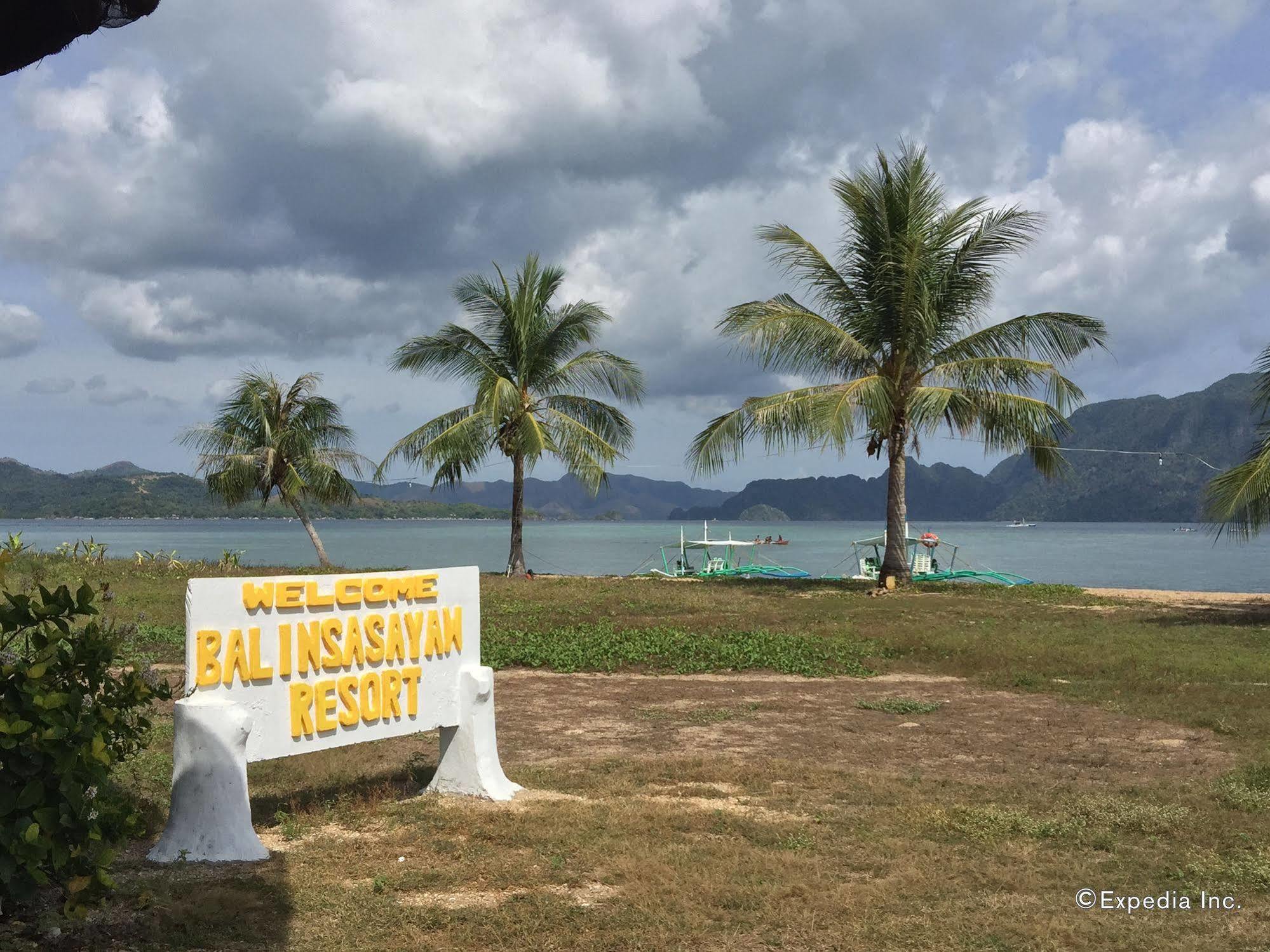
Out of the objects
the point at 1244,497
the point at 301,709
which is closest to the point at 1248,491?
the point at 1244,497

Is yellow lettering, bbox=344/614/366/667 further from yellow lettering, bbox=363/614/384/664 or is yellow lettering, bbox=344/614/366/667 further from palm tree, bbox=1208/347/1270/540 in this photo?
palm tree, bbox=1208/347/1270/540

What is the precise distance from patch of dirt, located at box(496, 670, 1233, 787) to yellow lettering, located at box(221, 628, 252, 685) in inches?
109

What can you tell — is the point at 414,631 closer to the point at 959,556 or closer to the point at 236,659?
the point at 236,659

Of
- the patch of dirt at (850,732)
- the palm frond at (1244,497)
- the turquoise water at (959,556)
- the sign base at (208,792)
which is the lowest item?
the turquoise water at (959,556)

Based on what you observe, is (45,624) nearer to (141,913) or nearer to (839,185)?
(141,913)

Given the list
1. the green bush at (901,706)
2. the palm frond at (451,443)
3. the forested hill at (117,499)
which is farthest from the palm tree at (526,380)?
the forested hill at (117,499)

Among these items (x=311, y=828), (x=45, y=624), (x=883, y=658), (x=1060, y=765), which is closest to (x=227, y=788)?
(x=311, y=828)

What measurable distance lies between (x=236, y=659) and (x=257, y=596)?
1.29 ft

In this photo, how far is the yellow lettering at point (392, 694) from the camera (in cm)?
666

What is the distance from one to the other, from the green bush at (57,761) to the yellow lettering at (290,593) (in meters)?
2.04

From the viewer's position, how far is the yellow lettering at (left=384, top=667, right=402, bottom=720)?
262 inches

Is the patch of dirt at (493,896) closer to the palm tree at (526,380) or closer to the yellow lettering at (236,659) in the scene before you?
the yellow lettering at (236,659)

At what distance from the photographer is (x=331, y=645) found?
6.38 m

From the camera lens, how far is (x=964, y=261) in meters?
22.2
